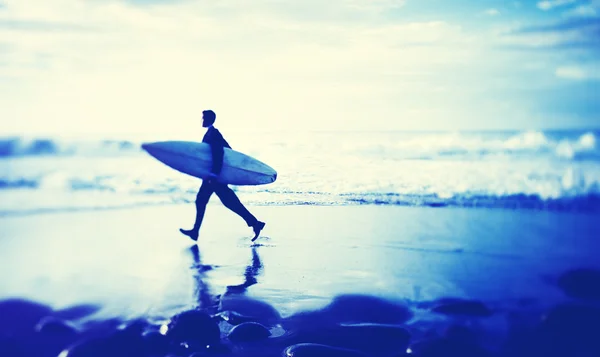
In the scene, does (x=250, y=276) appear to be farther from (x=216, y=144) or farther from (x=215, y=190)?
(x=216, y=144)

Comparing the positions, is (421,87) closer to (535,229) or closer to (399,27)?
(399,27)

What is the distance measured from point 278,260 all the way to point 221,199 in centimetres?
56

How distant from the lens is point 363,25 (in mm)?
3830

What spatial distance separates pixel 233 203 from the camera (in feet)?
12.1

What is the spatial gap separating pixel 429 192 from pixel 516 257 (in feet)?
2.63

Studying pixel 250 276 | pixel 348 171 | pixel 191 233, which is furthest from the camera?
pixel 348 171

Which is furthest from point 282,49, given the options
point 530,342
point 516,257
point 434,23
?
point 530,342

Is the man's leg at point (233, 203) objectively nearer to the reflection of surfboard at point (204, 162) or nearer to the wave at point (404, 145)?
the reflection of surfboard at point (204, 162)

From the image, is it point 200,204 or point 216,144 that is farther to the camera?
point 200,204

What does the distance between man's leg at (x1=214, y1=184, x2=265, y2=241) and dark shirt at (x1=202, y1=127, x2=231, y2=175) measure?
0.16m

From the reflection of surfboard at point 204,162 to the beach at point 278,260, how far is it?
23 cm

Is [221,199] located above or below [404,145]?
below

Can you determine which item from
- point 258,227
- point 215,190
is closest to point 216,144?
point 215,190

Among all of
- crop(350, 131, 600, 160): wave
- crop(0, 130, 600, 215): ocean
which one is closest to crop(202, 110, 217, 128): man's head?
crop(0, 130, 600, 215): ocean
